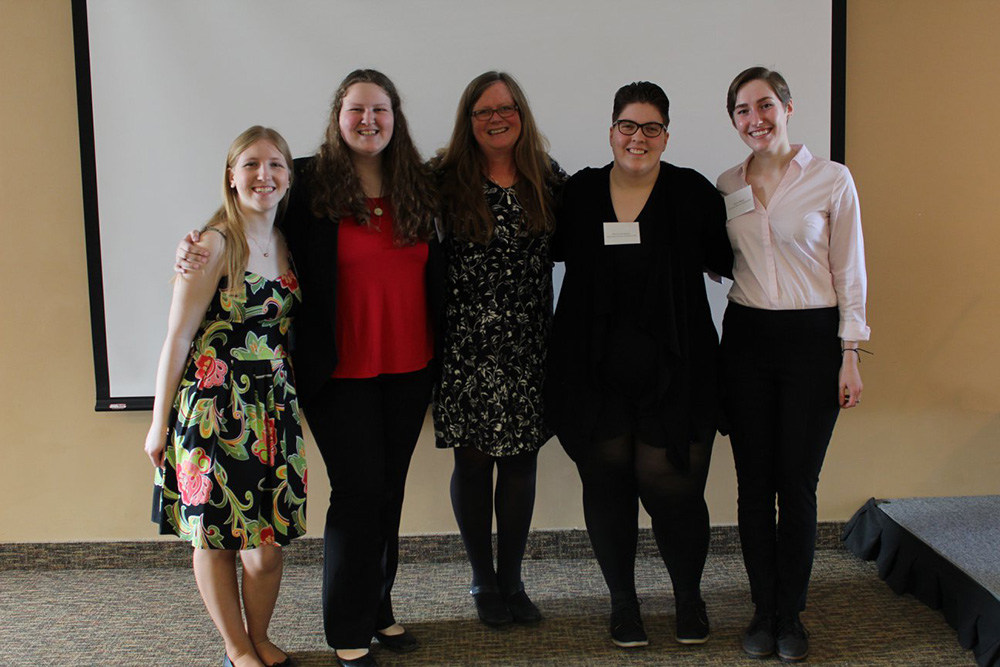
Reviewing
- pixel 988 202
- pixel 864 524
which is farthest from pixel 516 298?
pixel 988 202

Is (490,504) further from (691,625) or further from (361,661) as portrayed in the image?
(691,625)

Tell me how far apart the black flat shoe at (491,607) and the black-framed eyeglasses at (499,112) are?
144 centimetres

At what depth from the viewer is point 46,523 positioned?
9.71ft

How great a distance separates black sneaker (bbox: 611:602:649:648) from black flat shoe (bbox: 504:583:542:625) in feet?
0.87

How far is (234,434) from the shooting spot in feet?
6.36

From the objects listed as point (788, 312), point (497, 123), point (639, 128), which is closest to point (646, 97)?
point (639, 128)

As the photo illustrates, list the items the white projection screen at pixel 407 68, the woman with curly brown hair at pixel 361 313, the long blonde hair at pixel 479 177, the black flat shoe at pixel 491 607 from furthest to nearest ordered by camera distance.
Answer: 1. the white projection screen at pixel 407 68
2. the black flat shoe at pixel 491 607
3. the long blonde hair at pixel 479 177
4. the woman with curly brown hair at pixel 361 313

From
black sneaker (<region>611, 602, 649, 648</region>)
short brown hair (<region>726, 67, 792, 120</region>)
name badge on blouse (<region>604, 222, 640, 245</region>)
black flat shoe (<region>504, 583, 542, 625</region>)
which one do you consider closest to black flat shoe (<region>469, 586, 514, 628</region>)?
black flat shoe (<region>504, 583, 542, 625</region>)

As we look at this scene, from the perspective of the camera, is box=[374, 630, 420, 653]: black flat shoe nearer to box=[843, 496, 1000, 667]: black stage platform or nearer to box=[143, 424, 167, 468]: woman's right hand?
box=[143, 424, 167, 468]: woman's right hand

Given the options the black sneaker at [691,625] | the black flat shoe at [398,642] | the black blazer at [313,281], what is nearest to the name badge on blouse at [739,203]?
the black blazer at [313,281]

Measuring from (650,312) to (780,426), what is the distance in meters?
0.48

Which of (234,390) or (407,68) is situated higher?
(407,68)

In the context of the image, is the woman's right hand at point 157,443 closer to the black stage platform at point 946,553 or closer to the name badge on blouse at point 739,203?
the name badge on blouse at point 739,203

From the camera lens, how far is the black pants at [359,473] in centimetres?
205
